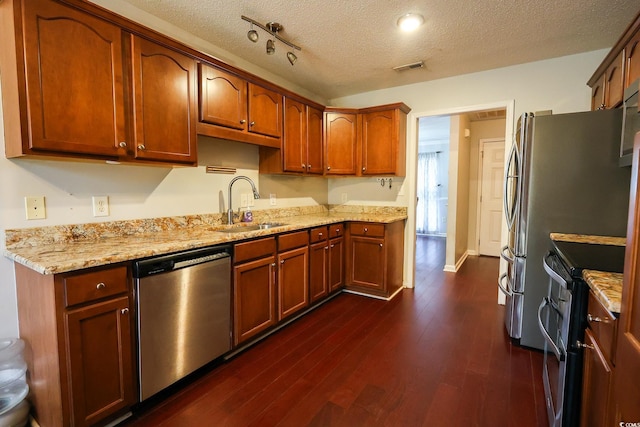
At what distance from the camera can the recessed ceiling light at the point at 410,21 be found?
2139mm

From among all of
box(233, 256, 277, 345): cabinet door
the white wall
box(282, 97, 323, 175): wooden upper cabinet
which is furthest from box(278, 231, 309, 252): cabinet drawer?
the white wall

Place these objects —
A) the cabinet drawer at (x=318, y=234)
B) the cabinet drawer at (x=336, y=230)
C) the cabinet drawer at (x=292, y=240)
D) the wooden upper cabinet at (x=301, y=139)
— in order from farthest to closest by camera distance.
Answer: the cabinet drawer at (x=336, y=230), the wooden upper cabinet at (x=301, y=139), the cabinet drawer at (x=318, y=234), the cabinet drawer at (x=292, y=240)

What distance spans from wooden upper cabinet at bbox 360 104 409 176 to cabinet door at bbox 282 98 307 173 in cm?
77

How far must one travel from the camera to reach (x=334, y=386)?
6.19 ft

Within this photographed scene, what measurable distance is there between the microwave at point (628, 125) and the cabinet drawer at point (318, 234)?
220 cm

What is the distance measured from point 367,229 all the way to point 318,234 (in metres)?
0.62

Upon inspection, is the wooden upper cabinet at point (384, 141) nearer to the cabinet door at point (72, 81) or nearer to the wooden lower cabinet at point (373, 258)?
the wooden lower cabinet at point (373, 258)

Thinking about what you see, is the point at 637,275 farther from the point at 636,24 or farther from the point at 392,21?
the point at 392,21

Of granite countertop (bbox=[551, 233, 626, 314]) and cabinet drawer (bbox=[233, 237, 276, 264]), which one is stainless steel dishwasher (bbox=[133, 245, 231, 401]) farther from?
granite countertop (bbox=[551, 233, 626, 314])

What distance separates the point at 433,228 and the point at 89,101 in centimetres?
764

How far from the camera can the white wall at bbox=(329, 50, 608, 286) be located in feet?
9.04

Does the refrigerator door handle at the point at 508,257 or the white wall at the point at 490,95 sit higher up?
the white wall at the point at 490,95

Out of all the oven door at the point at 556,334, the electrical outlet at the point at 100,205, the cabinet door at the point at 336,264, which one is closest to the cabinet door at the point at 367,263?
the cabinet door at the point at 336,264

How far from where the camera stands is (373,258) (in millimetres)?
3316
